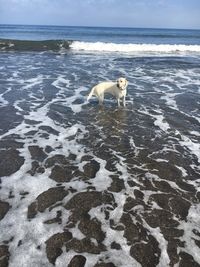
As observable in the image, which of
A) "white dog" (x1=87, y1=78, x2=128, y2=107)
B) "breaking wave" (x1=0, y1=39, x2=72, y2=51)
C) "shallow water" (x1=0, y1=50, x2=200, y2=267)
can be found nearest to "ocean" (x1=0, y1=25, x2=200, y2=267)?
"shallow water" (x1=0, y1=50, x2=200, y2=267)

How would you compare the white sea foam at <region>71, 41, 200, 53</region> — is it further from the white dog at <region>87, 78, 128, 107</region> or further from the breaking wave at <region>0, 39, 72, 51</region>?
the white dog at <region>87, 78, 128, 107</region>

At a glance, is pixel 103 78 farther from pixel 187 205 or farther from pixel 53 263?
pixel 53 263

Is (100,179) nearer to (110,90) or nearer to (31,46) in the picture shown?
(110,90)

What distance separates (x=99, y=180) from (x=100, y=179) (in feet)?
0.17

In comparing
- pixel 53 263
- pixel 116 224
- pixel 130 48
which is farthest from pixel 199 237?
pixel 130 48

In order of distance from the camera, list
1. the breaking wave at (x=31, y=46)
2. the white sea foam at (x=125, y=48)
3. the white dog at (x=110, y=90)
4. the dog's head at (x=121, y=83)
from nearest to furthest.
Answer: the dog's head at (x=121, y=83) → the white dog at (x=110, y=90) → the breaking wave at (x=31, y=46) → the white sea foam at (x=125, y=48)

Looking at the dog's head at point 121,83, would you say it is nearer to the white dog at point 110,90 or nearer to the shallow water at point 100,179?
the white dog at point 110,90

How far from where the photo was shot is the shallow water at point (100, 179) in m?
5.05

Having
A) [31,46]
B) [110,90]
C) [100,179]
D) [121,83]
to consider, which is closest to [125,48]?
[31,46]

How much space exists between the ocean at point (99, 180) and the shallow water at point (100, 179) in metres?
0.02

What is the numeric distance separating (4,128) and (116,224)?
17.8ft

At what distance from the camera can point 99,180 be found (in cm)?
697

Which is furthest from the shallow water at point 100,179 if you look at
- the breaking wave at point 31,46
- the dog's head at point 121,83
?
the breaking wave at point 31,46

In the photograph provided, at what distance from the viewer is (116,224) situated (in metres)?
5.59
